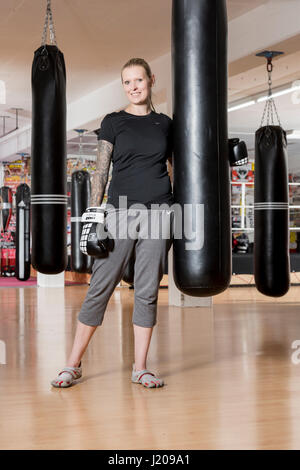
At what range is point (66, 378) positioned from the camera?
8.89 ft

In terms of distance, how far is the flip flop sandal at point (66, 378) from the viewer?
2.70 m

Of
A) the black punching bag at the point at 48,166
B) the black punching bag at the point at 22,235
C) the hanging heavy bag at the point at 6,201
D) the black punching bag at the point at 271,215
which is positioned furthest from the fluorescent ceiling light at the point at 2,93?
Answer: the black punching bag at the point at 48,166

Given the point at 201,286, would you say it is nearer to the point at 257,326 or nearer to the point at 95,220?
the point at 95,220

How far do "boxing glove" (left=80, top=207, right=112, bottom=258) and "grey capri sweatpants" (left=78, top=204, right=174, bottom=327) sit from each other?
63mm

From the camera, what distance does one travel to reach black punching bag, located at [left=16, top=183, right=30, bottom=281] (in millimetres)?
9391

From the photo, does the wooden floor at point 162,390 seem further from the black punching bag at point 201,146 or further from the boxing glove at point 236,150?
the boxing glove at point 236,150

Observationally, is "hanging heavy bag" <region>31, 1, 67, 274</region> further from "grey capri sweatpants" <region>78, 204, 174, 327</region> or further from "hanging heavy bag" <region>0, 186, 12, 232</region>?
"hanging heavy bag" <region>0, 186, 12, 232</region>

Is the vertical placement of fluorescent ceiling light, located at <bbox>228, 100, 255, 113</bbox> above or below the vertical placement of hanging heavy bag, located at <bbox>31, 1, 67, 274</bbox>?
above

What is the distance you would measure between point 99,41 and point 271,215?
2.74 m

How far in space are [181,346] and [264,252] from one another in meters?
1.33

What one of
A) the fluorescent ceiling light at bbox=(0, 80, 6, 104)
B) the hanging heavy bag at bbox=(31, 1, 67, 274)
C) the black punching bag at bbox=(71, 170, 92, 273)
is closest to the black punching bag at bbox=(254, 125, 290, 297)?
the hanging heavy bag at bbox=(31, 1, 67, 274)

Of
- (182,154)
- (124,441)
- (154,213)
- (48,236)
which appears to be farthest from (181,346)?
(124,441)

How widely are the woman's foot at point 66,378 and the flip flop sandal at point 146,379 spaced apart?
258 mm

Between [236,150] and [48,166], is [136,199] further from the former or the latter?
[48,166]
